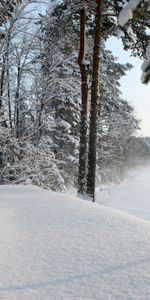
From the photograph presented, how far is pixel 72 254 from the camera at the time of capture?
Answer: 536cm

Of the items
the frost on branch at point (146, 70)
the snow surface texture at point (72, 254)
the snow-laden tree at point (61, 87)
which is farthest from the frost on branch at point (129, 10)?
the snow-laden tree at point (61, 87)

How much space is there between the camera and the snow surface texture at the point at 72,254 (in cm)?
436

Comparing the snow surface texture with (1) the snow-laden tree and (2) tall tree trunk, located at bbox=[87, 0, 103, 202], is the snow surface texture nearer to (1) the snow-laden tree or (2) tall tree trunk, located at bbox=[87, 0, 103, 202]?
(2) tall tree trunk, located at bbox=[87, 0, 103, 202]

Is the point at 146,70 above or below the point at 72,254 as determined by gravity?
above

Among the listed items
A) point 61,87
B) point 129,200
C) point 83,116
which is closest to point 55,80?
point 61,87

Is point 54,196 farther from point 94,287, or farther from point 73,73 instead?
point 73,73

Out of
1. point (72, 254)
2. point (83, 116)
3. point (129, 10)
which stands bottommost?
point (72, 254)

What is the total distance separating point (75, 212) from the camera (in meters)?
7.61

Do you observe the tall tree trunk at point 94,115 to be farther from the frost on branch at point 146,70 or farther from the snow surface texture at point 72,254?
the frost on branch at point 146,70

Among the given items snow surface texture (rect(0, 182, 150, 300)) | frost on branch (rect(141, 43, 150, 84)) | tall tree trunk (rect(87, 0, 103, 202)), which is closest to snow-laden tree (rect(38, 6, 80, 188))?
tall tree trunk (rect(87, 0, 103, 202))

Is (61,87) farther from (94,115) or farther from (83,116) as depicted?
(94,115)

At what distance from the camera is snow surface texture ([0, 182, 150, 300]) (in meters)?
4.36

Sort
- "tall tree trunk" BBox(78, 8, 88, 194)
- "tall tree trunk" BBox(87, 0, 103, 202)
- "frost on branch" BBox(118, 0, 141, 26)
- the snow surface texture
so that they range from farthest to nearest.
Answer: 1. "tall tree trunk" BBox(78, 8, 88, 194)
2. "tall tree trunk" BBox(87, 0, 103, 202)
3. the snow surface texture
4. "frost on branch" BBox(118, 0, 141, 26)

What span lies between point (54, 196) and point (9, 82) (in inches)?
421
